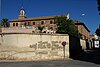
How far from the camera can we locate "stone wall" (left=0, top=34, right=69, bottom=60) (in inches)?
1063

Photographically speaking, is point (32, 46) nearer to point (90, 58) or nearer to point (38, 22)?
point (90, 58)

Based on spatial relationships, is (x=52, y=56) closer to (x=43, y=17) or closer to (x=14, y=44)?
(x=14, y=44)

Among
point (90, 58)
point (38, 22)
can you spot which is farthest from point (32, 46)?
point (38, 22)

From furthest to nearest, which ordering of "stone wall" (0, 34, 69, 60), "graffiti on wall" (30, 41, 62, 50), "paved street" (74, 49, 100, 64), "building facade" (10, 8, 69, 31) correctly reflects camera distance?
"building facade" (10, 8, 69, 31), "graffiti on wall" (30, 41, 62, 50), "stone wall" (0, 34, 69, 60), "paved street" (74, 49, 100, 64)

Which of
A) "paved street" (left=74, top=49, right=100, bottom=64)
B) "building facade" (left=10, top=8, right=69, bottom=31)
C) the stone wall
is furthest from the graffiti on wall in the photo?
"building facade" (left=10, top=8, right=69, bottom=31)

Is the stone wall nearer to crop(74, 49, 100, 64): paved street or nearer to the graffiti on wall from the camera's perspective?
the graffiti on wall

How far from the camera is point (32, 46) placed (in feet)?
90.3

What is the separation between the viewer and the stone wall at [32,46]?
88.6 feet

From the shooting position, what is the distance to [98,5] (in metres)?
30.5

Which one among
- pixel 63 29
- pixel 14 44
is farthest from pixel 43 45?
pixel 63 29

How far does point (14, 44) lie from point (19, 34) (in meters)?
1.34

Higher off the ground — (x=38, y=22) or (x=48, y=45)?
(x=38, y=22)

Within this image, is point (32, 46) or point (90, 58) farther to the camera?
point (90, 58)

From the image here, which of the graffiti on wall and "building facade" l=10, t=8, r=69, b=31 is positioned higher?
"building facade" l=10, t=8, r=69, b=31
